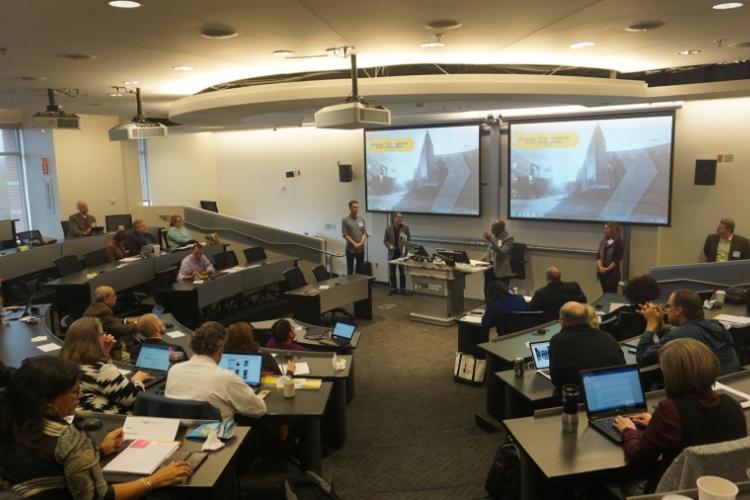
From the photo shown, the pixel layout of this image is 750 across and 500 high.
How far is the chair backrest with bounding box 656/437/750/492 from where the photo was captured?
2.30 m

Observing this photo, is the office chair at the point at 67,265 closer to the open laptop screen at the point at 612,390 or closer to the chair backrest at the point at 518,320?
the chair backrest at the point at 518,320

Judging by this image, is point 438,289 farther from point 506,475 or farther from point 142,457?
point 142,457

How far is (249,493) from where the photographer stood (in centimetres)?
317

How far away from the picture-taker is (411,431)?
5.12 m

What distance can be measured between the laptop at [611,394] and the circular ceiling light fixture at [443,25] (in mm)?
2640

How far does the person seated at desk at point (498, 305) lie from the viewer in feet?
18.9

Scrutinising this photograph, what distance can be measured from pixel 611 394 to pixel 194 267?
6388mm

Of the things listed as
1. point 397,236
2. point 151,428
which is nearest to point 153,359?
point 151,428

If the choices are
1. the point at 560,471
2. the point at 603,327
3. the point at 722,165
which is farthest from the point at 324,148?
the point at 560,471

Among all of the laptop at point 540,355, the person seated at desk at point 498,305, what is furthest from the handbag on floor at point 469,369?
the laptop at point 540,355

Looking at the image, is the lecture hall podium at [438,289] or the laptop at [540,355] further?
the lecture hall podium at [438,289]

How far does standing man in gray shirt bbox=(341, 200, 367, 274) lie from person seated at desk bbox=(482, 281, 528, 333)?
190 inches

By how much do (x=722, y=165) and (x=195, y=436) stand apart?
25.2 ft

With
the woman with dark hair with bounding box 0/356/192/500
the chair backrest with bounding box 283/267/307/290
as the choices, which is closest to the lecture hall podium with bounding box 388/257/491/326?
the chair backrest with bounding box 283/267/307/290
